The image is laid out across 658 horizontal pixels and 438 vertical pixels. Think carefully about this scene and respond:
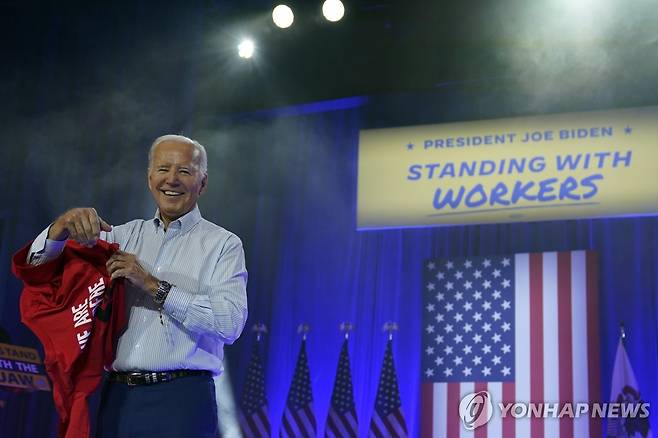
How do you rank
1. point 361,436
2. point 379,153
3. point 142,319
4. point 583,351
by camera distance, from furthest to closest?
1. point 379,153
2. point 361,436
3. point 583,351
4. point 142,319

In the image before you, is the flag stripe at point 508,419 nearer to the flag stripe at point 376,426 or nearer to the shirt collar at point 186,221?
the flag stripe at point 376,426

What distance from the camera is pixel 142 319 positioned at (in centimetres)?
209

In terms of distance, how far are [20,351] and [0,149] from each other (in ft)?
4.48

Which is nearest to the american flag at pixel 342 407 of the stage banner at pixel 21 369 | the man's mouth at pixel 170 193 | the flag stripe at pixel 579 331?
the flag stripe at pixel 579 331

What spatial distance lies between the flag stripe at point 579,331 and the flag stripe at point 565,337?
0.08 feet

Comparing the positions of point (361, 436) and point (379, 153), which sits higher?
point (379, 153)

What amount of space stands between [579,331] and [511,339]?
1.37 feet

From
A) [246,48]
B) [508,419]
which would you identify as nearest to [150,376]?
[508,419]

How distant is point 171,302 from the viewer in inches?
77.1

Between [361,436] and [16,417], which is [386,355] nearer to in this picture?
[361,436]

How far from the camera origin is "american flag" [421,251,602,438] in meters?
5.18

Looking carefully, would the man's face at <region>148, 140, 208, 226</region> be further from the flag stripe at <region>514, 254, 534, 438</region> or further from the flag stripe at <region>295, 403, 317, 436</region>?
the flag stripe at <region>295, 403, 317, 436</region>

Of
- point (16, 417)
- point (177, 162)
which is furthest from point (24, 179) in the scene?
point (177, 162)

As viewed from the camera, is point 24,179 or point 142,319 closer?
point 142,319
